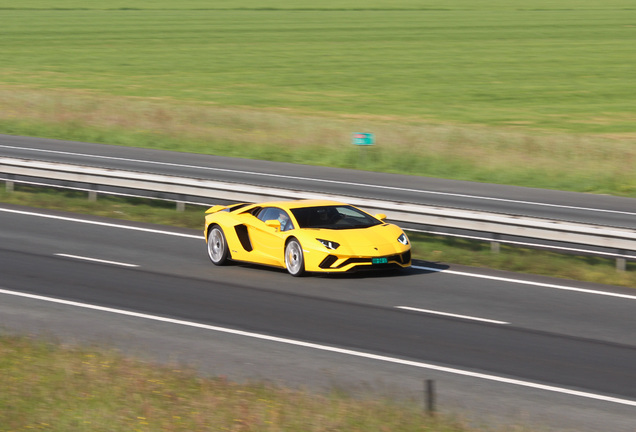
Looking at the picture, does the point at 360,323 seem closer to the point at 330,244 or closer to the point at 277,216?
the point at 330,244

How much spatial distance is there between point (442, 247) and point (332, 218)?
292 centimetres

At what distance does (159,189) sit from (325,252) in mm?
7851

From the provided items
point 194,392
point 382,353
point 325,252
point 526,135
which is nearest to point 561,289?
point 325,252

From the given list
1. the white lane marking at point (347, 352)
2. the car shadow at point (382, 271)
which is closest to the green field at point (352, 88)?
the car shadow at point (382, 271)

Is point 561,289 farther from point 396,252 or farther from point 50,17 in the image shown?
point 50,17

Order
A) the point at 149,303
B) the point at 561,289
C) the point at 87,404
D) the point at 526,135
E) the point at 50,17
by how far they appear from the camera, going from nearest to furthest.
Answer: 1. the point at 87,404
2. the point at 149,303
3. the point at 561,289
4. the point at 526,135
5. the point at 50,17

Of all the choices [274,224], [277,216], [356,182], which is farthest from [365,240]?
[356,182]

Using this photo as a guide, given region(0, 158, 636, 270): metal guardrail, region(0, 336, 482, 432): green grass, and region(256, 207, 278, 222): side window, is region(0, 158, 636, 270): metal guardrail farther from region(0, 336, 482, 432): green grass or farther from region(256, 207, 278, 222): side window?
region(0, 336, 482, 432): green grass

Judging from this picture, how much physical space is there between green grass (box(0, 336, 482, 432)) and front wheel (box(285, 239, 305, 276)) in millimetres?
5706

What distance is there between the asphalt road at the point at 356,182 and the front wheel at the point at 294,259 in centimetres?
882

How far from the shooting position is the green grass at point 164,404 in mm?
8008

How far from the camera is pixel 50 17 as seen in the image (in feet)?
268

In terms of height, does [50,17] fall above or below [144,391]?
above

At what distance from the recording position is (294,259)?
1589cm
